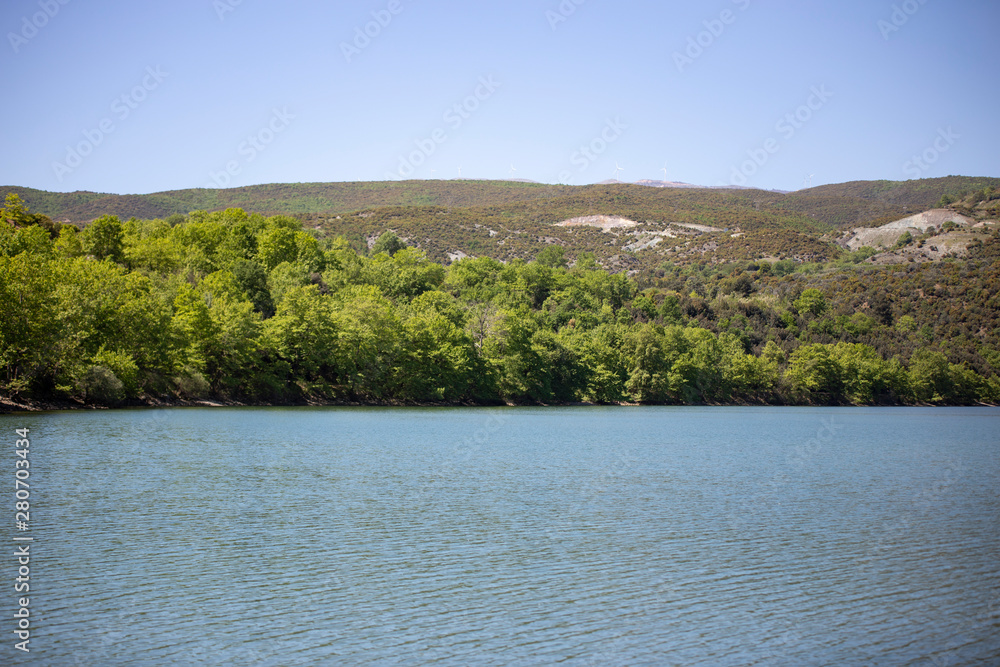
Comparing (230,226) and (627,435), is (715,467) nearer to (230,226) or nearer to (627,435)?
(627,435)

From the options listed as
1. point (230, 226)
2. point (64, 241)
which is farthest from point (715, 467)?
point (230, 226)

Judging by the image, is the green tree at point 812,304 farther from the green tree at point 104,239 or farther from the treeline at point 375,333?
the green tree at point 104,239

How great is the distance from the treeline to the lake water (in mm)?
26020

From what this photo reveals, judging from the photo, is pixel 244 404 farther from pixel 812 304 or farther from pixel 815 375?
pixel 812 304

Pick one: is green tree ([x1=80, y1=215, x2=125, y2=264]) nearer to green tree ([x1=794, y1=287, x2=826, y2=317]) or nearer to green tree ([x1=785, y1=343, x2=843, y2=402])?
green tree ([x1=785, y1=343, x2=843, y2=402])

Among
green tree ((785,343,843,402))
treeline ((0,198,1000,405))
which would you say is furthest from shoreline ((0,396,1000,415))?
green tree ((785,343,843,402))

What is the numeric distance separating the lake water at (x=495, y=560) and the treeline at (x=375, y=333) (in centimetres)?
2602

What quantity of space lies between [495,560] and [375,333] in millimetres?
67790

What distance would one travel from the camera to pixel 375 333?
8319 cm

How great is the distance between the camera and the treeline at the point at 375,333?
57.9 meters

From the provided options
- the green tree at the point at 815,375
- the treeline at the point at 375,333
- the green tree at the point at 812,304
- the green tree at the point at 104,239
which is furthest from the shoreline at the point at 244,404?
the green tree at the point at 812,304

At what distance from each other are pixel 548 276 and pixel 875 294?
71.5 meters

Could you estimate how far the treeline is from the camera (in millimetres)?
Result: 57875

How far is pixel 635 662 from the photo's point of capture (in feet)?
37.5
